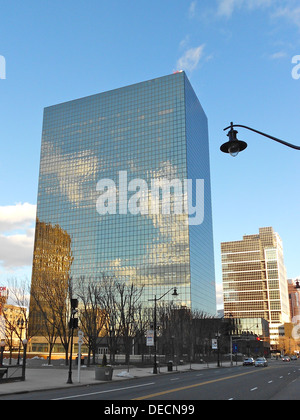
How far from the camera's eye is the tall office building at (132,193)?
14625cm

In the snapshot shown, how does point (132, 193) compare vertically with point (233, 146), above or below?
above

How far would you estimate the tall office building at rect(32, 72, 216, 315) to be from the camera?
146 m

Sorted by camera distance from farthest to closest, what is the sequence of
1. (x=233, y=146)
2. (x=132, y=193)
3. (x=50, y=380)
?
1. (x=132, y=193)
2. (x=50, y=380)
3. (x=233, y=146)

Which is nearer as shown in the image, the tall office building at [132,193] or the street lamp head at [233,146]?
the street lamp head at [233,146]

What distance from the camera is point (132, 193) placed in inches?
6152

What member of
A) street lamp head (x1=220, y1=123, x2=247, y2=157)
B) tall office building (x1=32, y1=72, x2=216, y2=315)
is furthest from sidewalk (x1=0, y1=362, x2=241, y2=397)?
tall office building (x1=32, y1=72, x2=216, y2=315)

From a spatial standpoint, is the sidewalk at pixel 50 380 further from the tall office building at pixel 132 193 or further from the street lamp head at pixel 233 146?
the tall office building at pixel 132 193

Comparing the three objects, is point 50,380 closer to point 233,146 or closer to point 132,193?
point 233,146

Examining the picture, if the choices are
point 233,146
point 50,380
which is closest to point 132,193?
point 50,380

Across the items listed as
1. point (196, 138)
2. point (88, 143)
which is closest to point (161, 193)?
point (196, 138)

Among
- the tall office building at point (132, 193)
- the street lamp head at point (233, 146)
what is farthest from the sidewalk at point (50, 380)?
the tall office building at point (132, 193)

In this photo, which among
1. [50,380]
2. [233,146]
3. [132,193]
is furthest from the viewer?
[132,193]

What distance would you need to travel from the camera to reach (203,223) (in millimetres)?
164625
